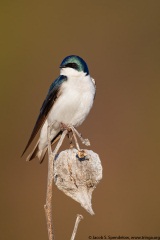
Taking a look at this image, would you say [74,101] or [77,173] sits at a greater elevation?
[74,101]

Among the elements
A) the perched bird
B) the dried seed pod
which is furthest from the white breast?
the dried seed pod

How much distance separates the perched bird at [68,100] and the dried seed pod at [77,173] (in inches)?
32.8

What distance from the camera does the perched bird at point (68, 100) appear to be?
2.64m

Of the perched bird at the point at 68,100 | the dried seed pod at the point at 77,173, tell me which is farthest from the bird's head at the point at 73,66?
the dried seed pod at the point at 77,173

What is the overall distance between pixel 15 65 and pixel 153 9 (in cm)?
145

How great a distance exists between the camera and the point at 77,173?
178 cm

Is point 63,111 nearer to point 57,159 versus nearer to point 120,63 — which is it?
point 57,159

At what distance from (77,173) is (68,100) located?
92 cm

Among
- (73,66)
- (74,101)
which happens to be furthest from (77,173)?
(73,66)

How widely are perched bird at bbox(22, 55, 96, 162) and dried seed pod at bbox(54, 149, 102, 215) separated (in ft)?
2.73

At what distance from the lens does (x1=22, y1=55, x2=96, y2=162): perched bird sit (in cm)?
264

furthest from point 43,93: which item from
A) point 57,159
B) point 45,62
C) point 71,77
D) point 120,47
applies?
point 57,159

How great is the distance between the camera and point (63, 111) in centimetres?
268

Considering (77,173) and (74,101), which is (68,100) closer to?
(74,101)
